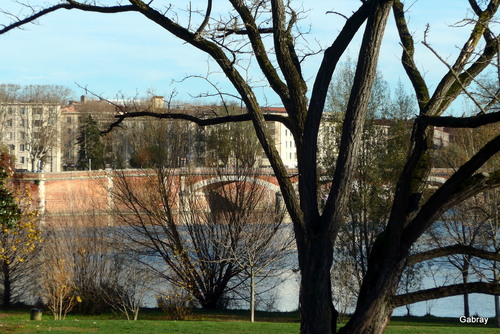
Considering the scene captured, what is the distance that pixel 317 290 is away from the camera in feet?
14.8

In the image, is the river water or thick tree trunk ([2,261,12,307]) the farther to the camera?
thick tree trunk ([2,261,12,307])

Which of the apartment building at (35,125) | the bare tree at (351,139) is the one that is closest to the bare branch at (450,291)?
the bare tree at (351,139)

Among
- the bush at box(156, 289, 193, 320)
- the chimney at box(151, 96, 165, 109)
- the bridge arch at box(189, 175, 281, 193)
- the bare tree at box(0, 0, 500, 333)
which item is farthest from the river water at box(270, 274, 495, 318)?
the bare tree at box(0, 0, 500, 333)

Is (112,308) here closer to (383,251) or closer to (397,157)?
(397,157)

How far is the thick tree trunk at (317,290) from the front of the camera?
450 cm

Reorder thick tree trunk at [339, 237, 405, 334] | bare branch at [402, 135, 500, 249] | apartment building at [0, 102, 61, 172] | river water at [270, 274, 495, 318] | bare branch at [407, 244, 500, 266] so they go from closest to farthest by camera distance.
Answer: bare branch at [402, 135, 500, 249]
bare branch at [407, 244, 500, 266]
thick tree trunk at [339, 237, 405, 334]
river water at [270, 274, 495, 318]
apartment building at [0, 102, 61, 172]

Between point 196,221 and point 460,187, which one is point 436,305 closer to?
point 196,221

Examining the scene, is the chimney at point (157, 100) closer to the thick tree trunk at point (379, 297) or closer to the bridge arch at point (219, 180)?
the thick tree trunk at point (379, 297)

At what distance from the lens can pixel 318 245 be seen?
455 centimetres

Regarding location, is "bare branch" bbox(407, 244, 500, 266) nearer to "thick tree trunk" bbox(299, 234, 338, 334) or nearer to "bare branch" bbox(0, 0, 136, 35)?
"thick tree trunk" bbox(299, 234, 338, 334)

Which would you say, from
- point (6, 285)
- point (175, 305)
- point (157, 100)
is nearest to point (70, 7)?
point (157, 100)

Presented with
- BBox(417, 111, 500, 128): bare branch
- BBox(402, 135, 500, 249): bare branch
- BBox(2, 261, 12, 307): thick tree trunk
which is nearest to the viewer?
BBox(417, 111, 500, 128): bare branch

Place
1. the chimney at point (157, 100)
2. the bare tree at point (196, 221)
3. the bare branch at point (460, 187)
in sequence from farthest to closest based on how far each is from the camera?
the bare tree at point (196, 221)
the chimney at point (157, 100)
the bare branch at point (460, 187)

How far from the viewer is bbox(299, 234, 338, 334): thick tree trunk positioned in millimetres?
4496
